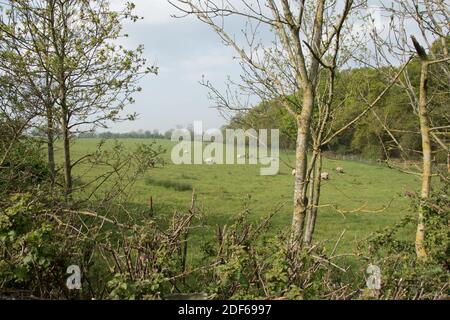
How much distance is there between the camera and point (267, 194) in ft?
71.9

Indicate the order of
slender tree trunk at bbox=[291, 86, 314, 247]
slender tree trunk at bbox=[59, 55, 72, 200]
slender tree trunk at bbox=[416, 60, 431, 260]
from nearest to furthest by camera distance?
slender tree trunk at bbox=[291, 86, 314, 247], slender tree trunk at bbox=[416, 60, 431, 260], slender tree trunk at bbox=[59, 55, 72, 200]

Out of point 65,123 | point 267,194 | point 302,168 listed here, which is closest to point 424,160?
point 302,168

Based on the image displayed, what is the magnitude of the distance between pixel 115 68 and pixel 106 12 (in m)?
1.10

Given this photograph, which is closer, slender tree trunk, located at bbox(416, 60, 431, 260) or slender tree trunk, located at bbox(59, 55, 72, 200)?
slender tree trunk, located at bbox(416, 60, 431, 260)

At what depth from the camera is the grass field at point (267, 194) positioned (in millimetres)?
12748

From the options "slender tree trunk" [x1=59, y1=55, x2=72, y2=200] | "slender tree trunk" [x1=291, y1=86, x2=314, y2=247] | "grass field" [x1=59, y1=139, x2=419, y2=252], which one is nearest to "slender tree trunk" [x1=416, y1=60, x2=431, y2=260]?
"slender tree trunk" [x1=291, y1=86, x2=314, y2=247]

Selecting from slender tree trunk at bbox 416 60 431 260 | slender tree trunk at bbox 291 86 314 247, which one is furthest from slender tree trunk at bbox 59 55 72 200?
slender tree trunk at bbox 416 60 431 260

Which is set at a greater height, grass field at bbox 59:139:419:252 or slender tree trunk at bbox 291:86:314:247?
slender tree trunk at bbox 291:86:314:247

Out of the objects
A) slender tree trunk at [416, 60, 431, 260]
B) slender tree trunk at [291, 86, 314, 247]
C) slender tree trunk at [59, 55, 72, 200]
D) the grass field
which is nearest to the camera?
slender tree trunk at [291, 86, 314, 247]

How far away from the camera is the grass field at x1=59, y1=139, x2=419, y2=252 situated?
41.8 ft

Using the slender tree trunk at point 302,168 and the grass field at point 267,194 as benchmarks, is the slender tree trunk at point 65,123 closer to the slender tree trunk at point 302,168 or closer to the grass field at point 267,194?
the grass field at point 267,194

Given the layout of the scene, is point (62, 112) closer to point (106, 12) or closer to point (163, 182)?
point (106, 12)

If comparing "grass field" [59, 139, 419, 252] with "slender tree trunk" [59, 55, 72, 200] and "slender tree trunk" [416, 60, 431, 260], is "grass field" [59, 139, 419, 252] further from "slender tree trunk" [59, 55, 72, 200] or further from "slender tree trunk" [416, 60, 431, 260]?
"slender tree trunk" [416, 60, 431, 260]

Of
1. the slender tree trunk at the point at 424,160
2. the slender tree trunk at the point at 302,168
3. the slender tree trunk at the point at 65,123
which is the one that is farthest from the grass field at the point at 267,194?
the slender tree trunk at the point at 302,168
